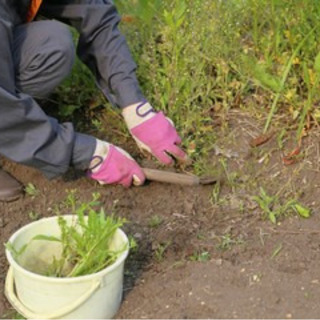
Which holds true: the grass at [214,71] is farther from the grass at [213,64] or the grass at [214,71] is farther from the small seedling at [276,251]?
the small seedling at [276,251]

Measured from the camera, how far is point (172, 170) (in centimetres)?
282

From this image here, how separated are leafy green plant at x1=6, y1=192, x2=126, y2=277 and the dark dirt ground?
17 centimetres

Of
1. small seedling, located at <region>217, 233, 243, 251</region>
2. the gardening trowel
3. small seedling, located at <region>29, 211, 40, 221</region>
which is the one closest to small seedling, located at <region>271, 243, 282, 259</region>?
small seedling, located at <region>217, 233, 243, 251</region>

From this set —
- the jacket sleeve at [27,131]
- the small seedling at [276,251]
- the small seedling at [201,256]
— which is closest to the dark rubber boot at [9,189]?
the jacket sleeve at [27,131]

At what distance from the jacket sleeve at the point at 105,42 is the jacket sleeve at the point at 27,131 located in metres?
0.30

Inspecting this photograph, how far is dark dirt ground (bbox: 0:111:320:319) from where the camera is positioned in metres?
2.20

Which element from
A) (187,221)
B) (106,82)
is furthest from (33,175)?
(187,221)

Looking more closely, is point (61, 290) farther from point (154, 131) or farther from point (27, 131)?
point (154, 131)

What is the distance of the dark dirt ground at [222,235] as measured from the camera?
7.22 feet

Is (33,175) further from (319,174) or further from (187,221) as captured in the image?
(319,174)

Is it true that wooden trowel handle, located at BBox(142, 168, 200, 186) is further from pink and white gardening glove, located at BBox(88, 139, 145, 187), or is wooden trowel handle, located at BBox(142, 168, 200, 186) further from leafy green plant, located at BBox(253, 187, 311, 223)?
leafy green plant, located at BBox(253, 187, 311, 223)

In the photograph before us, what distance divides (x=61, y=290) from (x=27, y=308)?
0.16 meters

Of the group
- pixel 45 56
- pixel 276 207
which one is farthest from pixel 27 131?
pixel 276 207

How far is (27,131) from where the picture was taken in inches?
98.9
